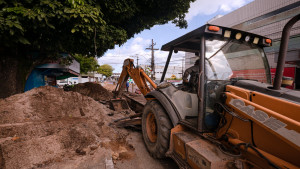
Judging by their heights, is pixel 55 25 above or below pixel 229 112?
above

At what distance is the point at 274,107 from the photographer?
154cm

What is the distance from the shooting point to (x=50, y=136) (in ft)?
9.78

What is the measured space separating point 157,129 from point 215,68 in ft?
→ 5.01

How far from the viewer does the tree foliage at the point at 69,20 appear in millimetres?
3615

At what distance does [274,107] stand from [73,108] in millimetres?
5148

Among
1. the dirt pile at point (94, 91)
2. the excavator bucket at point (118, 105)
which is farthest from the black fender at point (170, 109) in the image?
the dirt pile at point (94, 91)

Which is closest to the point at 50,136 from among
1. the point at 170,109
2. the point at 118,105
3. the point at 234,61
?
the point at 170,109

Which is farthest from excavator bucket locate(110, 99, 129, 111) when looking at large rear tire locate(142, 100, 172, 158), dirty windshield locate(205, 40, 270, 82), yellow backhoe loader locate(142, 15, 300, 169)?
dirty windshield locate(205, 40, 270, 82)

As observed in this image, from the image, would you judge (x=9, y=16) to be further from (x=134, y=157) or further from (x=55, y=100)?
(x=134, y=157)

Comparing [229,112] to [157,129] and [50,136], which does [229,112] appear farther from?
[50,136]

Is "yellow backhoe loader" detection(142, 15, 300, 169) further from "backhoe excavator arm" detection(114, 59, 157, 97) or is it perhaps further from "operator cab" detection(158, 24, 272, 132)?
"backhoe excavator arm" detection(114, 59, 157, 97)

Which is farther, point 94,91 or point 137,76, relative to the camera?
point 94,91

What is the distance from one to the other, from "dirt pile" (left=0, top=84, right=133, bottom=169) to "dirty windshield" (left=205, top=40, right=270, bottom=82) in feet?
7.99

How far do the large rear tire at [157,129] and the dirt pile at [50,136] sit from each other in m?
0.57
